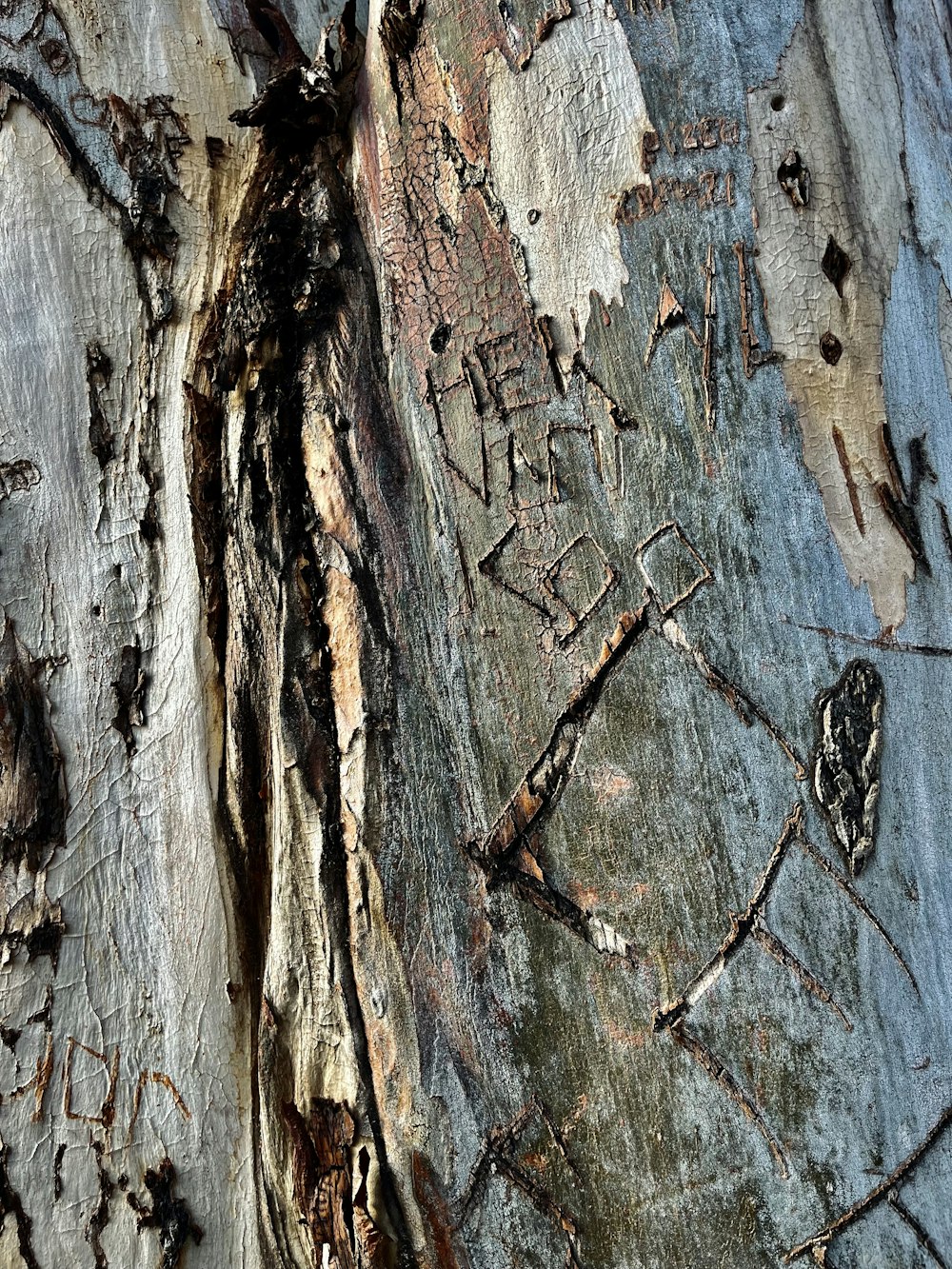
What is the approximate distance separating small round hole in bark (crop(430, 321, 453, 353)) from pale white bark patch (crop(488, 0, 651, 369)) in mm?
103

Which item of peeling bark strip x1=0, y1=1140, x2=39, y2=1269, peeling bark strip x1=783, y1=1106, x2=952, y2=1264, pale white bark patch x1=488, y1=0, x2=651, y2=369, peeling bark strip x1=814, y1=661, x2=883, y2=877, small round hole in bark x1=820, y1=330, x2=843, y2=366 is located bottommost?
peeling bark strip x1=783, y1=1106, x2=952, y2=1264

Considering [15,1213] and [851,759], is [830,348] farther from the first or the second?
[15,1213]

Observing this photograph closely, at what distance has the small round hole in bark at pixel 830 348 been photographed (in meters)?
1.03

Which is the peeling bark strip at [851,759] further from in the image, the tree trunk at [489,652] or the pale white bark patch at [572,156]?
the pale white bark patch at [572,156]

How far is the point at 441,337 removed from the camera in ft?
3.68

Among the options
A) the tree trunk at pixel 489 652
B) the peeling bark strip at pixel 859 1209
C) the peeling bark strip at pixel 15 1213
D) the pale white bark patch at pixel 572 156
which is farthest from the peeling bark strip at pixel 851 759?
the peeling bark strip at pixel 15 1213

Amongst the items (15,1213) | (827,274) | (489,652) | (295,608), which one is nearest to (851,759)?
(489,652)

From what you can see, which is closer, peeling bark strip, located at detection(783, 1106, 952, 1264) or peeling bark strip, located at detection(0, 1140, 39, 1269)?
peeling bark strip, located at detection(783, 1106, 952, 1264)

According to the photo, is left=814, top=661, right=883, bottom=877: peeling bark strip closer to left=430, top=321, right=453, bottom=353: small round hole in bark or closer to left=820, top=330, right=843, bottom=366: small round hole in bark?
left=820, top=330, right=843, bottom=366: small round hole in bark

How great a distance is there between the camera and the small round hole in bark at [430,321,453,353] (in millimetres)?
1116

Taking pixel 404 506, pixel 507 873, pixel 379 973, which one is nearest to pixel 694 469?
pixel 404 506

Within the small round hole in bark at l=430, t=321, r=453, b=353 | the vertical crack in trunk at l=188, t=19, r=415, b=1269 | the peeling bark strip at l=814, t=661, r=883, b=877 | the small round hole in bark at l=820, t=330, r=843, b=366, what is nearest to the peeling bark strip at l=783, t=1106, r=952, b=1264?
the peeling bark strip at l=814, t=661, r=883, b=877

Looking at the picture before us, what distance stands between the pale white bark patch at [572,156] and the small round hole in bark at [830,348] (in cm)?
22

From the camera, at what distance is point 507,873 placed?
1052 millimetres
